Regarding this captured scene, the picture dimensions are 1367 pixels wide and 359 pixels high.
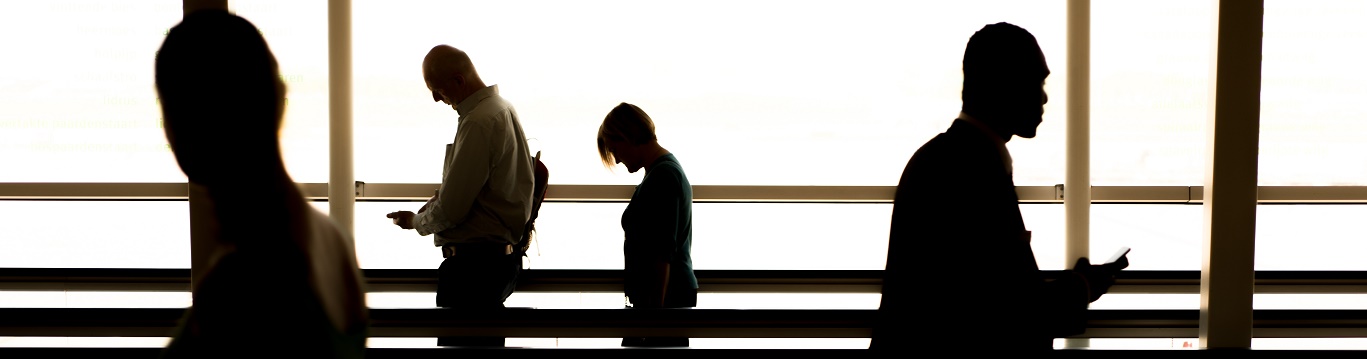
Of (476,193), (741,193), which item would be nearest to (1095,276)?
(476,193)

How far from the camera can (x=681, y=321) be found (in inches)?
116

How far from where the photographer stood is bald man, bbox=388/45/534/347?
3568 mm

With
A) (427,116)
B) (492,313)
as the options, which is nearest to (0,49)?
(427,116)

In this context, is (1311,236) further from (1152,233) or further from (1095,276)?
(1095,276)

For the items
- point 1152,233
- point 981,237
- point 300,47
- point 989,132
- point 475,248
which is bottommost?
point 1152,233

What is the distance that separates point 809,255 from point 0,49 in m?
5.37

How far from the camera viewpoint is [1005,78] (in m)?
1.52

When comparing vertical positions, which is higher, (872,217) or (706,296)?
(872,217)

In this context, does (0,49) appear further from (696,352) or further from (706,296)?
(696,352)

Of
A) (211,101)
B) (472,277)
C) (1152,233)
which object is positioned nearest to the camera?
(211,101)

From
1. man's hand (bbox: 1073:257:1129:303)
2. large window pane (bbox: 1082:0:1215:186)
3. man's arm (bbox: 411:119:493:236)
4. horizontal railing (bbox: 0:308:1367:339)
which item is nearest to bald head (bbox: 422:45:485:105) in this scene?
man's arm (bbox: 411:119:493:236)

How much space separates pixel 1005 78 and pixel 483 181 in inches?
94.9

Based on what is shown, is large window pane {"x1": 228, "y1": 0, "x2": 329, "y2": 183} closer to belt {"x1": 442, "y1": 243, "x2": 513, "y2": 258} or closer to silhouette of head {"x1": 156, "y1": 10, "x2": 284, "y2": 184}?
belt {"x1": 442, "y1": 243, "x2": 513, "y2": 258}

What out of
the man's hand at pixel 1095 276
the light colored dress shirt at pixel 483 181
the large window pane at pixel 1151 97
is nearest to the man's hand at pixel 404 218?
the light colored dress shirt at pixel 483 181
